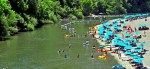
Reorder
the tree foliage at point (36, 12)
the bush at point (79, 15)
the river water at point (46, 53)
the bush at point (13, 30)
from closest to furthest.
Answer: the river water at point (46, 53) < the tree foliage at point (36, 12) < the bush at point (13, 30) < the bush at point (79, 15)

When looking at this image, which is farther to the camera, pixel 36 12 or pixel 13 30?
pixel 36 12

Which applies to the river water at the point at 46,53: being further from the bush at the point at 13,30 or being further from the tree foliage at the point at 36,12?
the tree foliage at the point at 36,12

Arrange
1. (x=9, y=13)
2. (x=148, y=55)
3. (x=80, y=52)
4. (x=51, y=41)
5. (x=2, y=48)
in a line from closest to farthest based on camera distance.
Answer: (x=148, y=55) → (x=80, y=52) → (x=2, y=48) → (x=51, y=41) → (x=9, y=13)

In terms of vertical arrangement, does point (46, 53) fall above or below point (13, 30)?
above

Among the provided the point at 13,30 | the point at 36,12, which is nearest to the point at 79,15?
the point at 36,12

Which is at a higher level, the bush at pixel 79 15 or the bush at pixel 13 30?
the bush at pixel 13 30

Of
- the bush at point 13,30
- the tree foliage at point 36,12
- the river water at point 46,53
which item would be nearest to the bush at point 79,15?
the tree foliage at point 36,12

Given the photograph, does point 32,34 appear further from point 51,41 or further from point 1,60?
point 1,60

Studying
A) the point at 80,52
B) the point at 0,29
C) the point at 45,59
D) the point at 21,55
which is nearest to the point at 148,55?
the point at 80,52

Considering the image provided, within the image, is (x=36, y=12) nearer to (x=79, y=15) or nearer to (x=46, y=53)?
(x=79, y=15)
